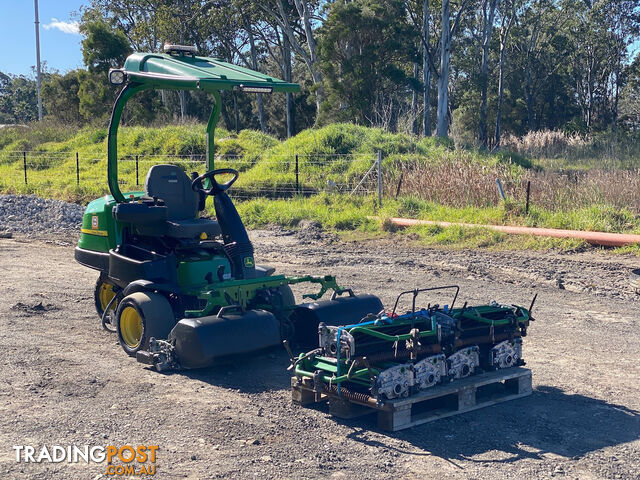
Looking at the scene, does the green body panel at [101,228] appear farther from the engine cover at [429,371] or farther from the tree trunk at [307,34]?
the tree trunk at [307,34]

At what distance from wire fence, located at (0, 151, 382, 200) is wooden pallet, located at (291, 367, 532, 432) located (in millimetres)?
12493

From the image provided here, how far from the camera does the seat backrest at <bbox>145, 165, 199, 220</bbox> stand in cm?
783

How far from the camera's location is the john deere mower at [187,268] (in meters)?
→ 6.70

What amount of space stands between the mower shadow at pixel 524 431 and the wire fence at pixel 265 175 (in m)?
12.9

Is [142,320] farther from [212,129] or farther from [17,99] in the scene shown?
[17,99]

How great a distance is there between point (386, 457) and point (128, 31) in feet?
156

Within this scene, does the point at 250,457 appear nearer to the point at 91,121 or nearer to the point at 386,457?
the point at 386,457

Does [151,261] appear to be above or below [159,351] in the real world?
above

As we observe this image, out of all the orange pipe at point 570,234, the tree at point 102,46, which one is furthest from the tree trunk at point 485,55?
the orange pipe at point 570,234

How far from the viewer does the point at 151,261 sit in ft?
24.4

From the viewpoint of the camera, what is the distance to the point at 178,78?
677 centimetres

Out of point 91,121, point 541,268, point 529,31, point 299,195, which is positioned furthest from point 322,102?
point 541,268

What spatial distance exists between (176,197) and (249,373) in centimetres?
206

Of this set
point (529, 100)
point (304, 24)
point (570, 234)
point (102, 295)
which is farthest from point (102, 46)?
point (102, 295)
